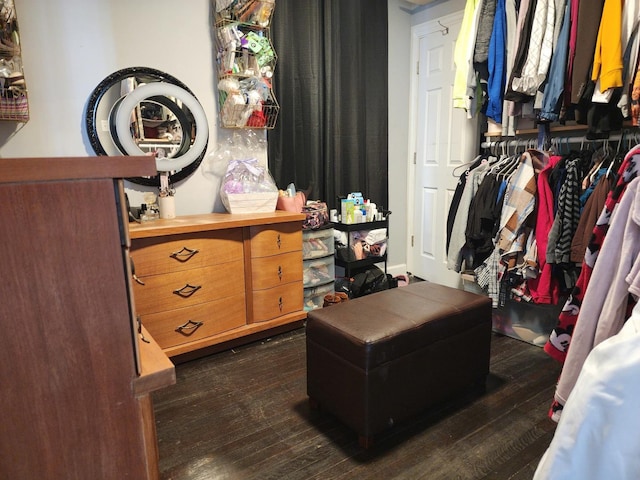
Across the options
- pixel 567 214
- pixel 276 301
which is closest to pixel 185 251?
pixel 276 301

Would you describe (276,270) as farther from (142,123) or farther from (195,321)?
(142,123)

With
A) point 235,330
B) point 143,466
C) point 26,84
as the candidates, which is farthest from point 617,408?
point 26,84

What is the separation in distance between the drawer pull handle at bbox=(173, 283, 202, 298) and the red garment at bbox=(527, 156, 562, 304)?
1830mm

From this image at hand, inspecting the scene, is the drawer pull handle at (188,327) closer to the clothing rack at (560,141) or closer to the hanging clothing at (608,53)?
the clothing rack at (560,141)

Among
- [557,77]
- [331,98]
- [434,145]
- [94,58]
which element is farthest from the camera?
[434,145]

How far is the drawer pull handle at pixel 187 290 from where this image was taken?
7.00 ft

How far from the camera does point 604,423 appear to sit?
628mm

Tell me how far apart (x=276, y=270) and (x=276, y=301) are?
196 millimetres

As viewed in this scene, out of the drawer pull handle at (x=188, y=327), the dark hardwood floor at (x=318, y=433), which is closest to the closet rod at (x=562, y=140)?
the dark hardwood floor at (x=318, y=433)

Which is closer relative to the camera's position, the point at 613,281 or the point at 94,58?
the point at 613,281

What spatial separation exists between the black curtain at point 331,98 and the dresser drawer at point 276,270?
0.64 meters

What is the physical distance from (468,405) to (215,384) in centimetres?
121

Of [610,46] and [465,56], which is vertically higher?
[465,56]

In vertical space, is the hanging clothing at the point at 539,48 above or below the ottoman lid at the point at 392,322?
above
